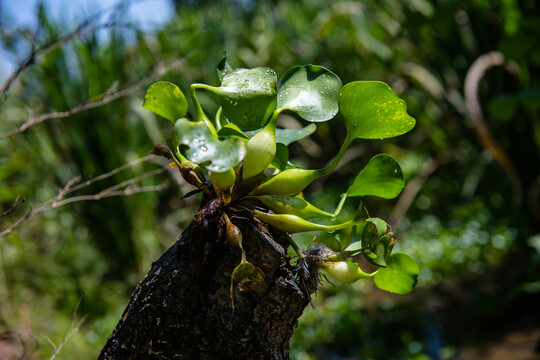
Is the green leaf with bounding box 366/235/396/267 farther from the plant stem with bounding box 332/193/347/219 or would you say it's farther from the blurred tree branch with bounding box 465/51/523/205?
the blurred tree branch with bounding box 465/51/523/205

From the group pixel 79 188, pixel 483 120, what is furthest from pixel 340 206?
pixel 483 120

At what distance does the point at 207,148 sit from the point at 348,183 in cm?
232

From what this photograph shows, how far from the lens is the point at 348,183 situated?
2.67 meters


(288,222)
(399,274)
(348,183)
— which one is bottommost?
(348,183)

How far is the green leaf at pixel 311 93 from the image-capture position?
1.75 feet

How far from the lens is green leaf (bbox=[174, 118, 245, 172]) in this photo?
40 cm

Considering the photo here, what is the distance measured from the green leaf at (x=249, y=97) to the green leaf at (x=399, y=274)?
0.22 meters

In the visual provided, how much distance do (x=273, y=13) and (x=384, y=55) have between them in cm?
132

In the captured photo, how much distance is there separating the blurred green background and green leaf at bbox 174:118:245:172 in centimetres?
130

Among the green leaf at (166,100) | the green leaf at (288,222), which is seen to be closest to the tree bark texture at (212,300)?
the green leaf at (288,222)

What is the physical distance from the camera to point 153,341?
1.60ft

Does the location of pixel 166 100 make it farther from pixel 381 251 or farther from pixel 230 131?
pixel 381 251

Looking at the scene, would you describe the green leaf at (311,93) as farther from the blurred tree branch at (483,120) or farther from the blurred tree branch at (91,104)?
the blurred tree branch at (483,120)

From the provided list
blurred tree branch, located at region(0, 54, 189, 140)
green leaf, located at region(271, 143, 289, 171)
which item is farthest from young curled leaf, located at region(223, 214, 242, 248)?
blurred tree branch, located at region(0, 54, 189, 140)
